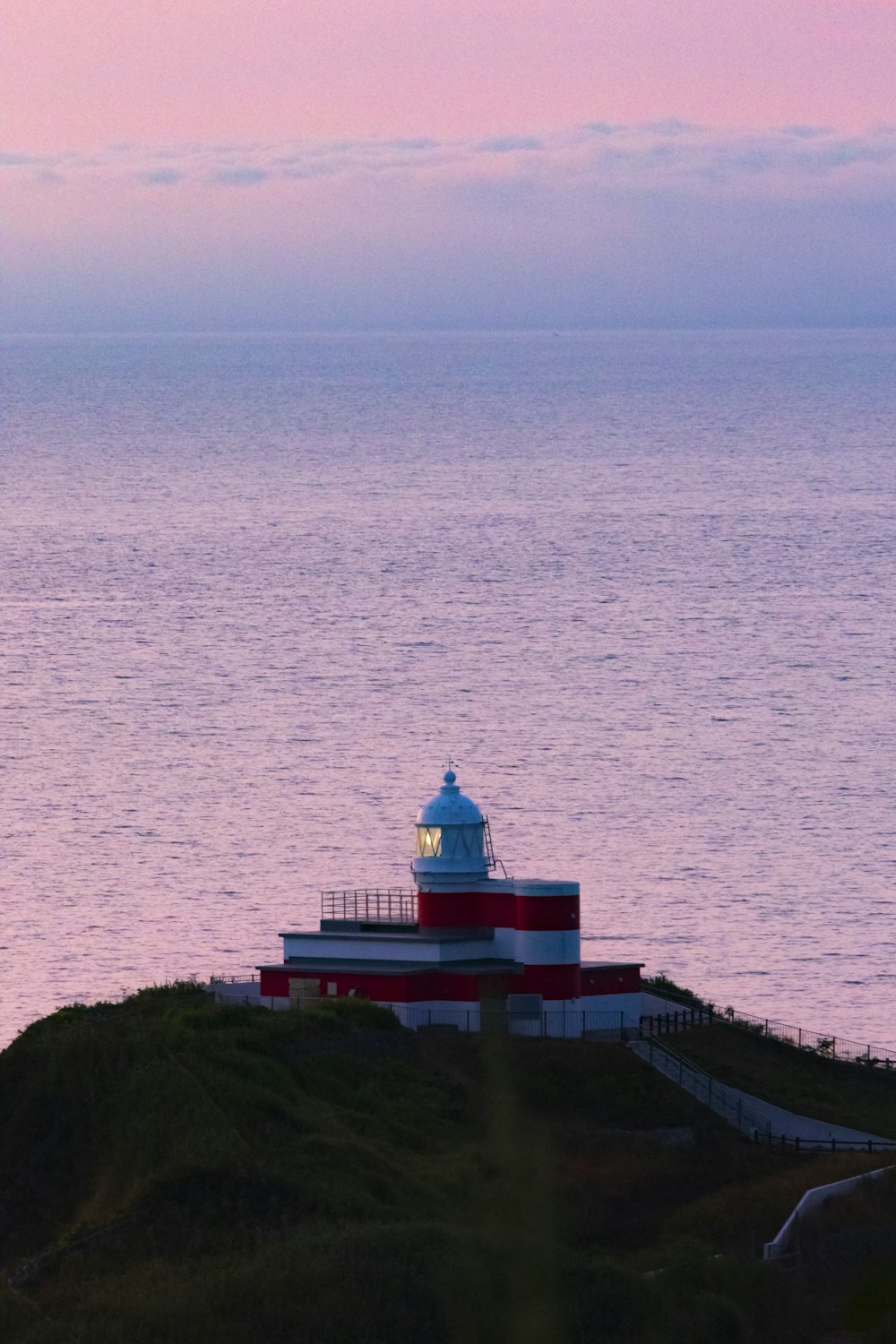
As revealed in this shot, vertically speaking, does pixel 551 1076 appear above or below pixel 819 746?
below

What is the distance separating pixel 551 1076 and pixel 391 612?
81360 millimetres

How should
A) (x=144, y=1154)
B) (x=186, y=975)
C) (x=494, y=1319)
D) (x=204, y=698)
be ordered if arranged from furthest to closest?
(x=204, y=698) → (x=186, y=975) → (x=144, y=1154) → (x=494, y=1319)

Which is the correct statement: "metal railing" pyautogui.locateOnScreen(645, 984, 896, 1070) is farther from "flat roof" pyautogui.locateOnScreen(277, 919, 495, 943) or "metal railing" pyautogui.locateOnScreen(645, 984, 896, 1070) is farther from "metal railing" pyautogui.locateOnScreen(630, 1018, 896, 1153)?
"flat roof" pyautogui.locateOnScreen(277, 919, 495, 943)

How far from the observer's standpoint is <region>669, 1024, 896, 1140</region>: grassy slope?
141 feet

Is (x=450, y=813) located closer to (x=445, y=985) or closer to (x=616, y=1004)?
(x=445, y=985)

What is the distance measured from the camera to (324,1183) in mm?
33969

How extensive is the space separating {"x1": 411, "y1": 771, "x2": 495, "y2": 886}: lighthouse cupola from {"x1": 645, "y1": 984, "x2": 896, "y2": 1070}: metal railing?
4958mm

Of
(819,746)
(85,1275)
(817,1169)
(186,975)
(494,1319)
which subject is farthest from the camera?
(819,746)

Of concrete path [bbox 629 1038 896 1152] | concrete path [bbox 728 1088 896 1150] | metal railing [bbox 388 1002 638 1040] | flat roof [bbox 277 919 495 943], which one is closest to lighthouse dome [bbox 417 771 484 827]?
flat roof [bbox 277 919 495 943]

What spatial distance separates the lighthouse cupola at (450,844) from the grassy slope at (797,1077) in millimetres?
5042

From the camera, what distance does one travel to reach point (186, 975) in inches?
2375

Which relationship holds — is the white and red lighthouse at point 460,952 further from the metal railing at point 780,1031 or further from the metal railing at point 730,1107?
the metal railing at point 780,1031

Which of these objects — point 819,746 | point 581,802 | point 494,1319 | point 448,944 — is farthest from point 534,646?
point 494,1319

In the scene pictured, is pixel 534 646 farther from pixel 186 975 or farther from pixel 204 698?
pixel 186 975
